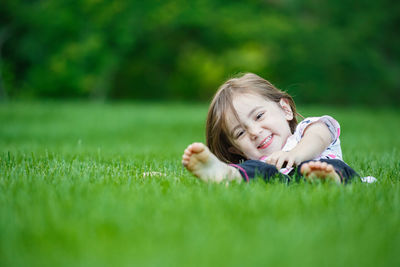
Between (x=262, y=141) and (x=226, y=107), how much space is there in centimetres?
37

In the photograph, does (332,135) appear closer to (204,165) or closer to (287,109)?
(287,109)

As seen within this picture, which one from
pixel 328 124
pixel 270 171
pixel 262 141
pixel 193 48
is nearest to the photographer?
pixel 270 171

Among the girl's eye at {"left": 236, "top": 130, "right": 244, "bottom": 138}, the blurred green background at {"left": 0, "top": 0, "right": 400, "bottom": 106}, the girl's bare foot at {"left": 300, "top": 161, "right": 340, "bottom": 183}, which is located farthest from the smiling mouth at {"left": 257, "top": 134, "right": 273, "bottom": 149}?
the blurred green background at {"left": 0, "top": 0, "right": 400, "bottom": 106}

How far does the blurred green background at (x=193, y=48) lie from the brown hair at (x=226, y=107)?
18058mm

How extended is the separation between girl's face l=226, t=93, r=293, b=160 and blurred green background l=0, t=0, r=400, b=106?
1833 centimetres

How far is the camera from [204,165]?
7.23 feet

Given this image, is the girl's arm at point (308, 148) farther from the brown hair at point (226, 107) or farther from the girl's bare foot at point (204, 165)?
the brown hair at point (226, 107)

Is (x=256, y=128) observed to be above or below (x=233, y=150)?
above

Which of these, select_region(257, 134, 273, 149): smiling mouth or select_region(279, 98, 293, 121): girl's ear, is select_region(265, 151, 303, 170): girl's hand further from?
select_region(279, 98, 293, 121): girl's ear

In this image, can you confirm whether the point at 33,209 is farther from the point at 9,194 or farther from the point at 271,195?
the point at 271,195

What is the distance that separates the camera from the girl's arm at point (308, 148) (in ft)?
8.05

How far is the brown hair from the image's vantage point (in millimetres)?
2898

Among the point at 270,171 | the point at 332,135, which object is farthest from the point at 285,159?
the point at 332,135

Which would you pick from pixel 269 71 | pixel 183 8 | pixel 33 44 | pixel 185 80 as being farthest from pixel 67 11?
pixel 269 71
